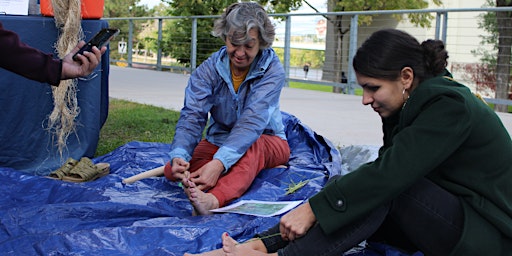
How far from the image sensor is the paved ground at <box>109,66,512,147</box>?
553cm

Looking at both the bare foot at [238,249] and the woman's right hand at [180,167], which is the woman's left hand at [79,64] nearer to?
the woman's right hand at [180,167]

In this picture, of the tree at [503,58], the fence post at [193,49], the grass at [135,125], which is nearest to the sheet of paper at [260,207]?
the grass at [135,125]

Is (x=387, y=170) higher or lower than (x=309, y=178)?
higher

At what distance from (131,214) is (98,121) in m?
1.42

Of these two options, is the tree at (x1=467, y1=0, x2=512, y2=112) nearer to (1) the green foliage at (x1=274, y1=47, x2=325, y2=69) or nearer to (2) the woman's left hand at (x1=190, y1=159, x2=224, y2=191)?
(1) the green foliage at (x1=274, y1=47, x2=325, y2=69)

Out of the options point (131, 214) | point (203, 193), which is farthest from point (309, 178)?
point (131, 214)

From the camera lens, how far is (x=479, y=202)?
1.95m

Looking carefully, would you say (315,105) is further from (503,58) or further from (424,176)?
(424,176)

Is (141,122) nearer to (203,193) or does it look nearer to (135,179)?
(135,179)

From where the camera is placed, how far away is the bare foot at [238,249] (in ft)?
7.39

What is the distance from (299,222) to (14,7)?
2.72 meters

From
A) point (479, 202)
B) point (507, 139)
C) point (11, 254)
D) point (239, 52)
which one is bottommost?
point (11, 254)

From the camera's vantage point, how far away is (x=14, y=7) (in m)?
3.96

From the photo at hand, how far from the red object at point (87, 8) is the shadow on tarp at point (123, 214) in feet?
3.21
